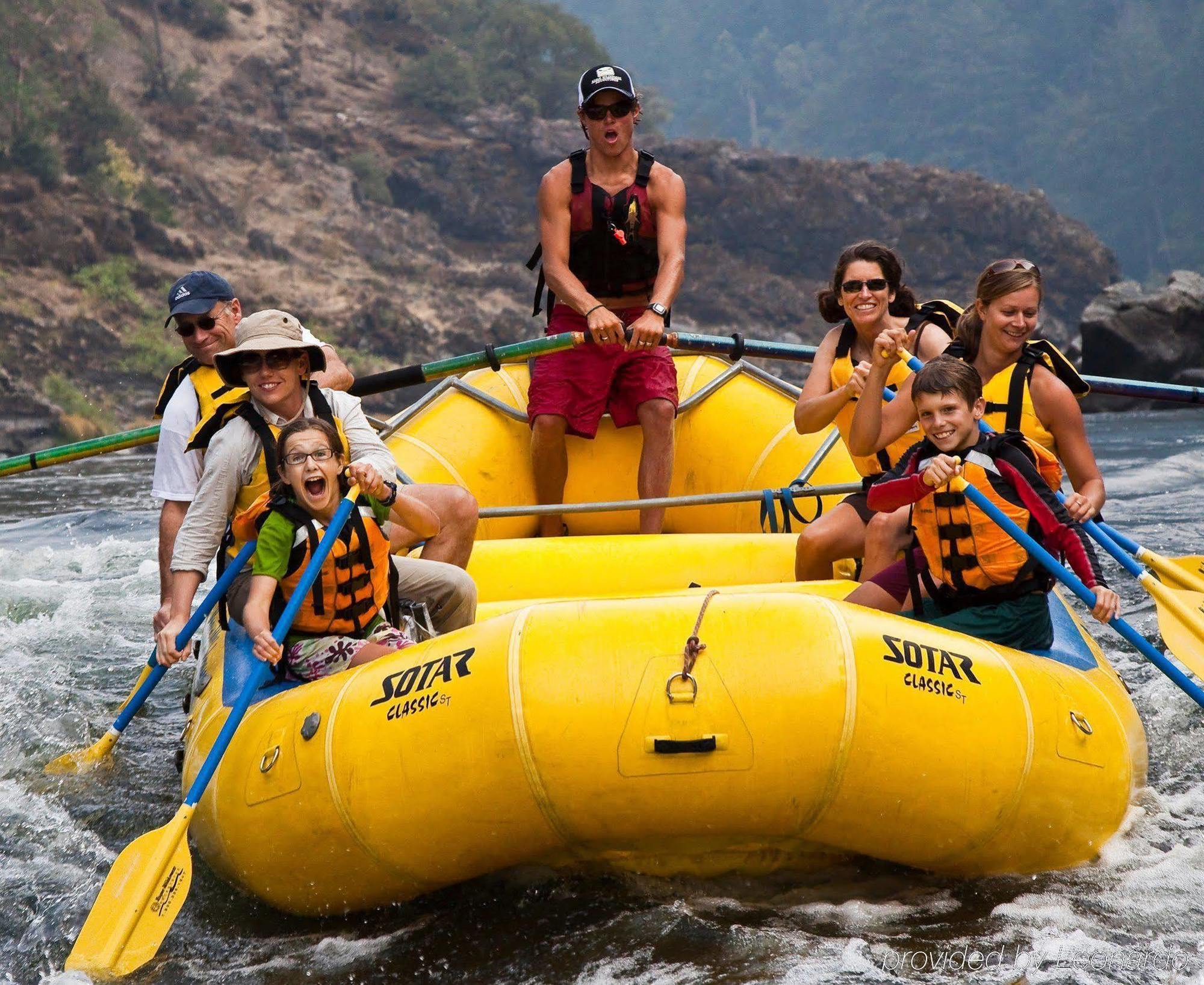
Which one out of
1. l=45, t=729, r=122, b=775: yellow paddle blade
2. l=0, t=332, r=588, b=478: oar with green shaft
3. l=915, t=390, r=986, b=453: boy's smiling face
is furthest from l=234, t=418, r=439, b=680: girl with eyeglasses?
l=915, t=390, r=986, b=453: boy's smiling face

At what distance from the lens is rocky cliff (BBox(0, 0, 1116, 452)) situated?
76.0ft

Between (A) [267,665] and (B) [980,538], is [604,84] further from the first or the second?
(A) [267,665]

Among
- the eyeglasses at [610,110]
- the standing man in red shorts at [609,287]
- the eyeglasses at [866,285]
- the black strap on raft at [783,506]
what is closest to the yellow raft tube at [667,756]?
the eyeglasses at [866,285]

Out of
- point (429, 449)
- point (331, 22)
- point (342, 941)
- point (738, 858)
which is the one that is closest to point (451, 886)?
point (342, 941)

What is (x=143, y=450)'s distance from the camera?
717 inches

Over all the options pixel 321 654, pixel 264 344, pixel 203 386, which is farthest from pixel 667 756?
pixel 203 386

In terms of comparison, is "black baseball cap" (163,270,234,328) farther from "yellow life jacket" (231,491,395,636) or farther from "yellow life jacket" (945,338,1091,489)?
"yellow life jacket" (945,338,1091,489)

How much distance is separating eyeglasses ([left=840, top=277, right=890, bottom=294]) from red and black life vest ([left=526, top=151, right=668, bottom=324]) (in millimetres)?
1063

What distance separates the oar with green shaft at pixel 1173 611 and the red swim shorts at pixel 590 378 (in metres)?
1.49

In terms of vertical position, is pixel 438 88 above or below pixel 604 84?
above

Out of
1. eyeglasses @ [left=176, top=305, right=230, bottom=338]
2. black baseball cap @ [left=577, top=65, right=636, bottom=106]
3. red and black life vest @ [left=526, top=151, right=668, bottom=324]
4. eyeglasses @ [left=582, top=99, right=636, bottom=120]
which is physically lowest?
eyeglasses @ [left=176, top=305, right=230, bottom=338]

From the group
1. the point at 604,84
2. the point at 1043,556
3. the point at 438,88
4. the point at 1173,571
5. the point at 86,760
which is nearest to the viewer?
the point at 1043,556

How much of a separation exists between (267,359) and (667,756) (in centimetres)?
151

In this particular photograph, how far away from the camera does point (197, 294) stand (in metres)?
3.95
